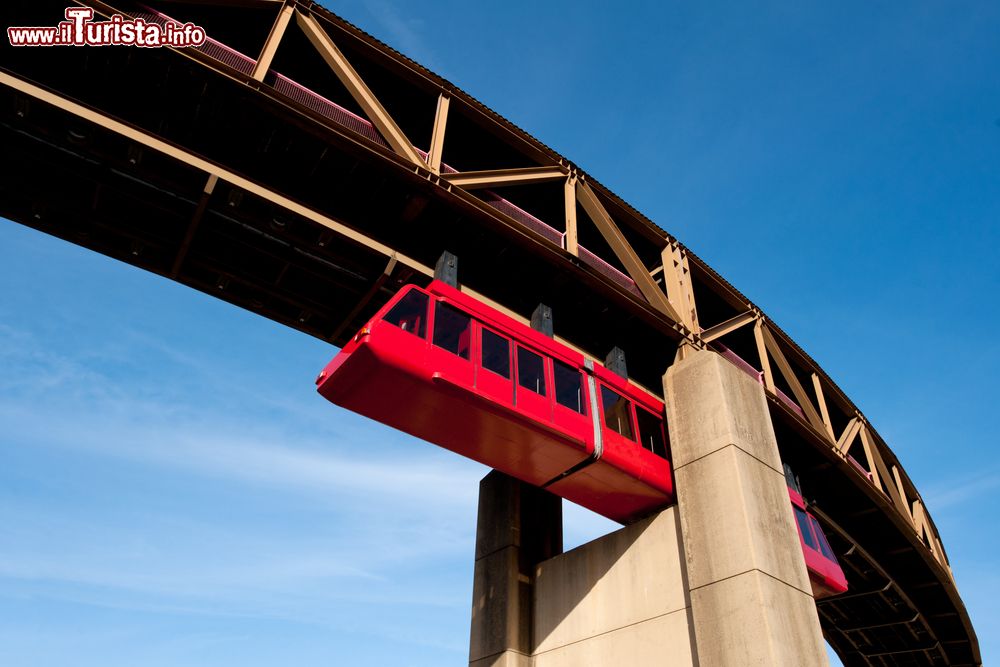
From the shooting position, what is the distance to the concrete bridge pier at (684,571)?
12195 mm

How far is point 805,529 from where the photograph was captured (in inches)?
676

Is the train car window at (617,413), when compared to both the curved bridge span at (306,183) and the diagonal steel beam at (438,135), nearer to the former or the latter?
the curved bridge span at (306,183)

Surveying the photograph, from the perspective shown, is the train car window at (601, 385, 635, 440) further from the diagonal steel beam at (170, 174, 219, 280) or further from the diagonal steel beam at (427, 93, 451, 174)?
the diagonal steel beam at (170, 174, 219, 280)

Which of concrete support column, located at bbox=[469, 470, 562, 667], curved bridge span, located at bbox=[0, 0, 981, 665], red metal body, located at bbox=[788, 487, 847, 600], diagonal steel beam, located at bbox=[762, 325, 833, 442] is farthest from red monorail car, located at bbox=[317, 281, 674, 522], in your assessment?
diagonal steel beam, located at bbox=[762, 325, 833, 442]

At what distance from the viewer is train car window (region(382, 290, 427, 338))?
1155 centimetres

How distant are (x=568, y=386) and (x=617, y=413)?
155 cm

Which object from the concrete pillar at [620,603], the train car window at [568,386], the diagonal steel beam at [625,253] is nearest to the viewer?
the train car window at [568,386]

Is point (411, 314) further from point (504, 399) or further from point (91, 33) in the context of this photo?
point (91, 33)

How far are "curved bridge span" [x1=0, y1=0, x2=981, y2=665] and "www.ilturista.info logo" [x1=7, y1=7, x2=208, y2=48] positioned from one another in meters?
0.18

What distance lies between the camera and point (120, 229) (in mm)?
13742

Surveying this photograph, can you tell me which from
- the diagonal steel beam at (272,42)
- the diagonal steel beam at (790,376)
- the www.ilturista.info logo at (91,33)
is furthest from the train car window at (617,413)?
the www.ilturista.info logo at (91,33)

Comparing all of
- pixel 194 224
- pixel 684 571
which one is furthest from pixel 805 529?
pixel 194 224

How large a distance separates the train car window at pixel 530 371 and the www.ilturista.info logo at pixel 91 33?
7687 mm

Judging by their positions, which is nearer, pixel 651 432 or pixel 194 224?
pixel 194 224
